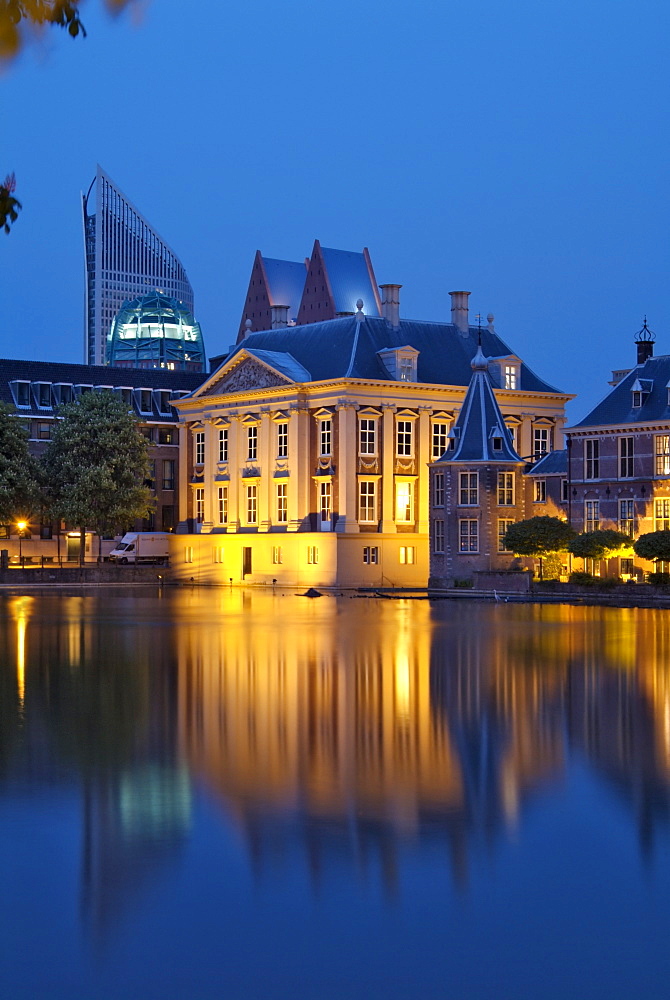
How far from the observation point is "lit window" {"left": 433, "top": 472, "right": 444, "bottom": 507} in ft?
295

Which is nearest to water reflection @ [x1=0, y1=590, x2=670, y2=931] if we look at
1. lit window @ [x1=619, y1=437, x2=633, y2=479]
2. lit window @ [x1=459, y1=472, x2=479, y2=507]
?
lit window @ [x1=619, y1=437, x2=633, y2=479]

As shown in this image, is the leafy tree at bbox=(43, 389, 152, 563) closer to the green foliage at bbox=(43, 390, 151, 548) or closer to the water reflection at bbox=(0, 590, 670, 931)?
the green foliage at bbox=(43, 390, 151, 548)

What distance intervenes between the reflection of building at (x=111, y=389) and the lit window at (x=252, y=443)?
11.1m

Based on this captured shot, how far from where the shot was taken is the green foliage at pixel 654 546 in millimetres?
72188

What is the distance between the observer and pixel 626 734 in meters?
25.5

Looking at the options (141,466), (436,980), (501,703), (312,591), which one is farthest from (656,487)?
(436,980)

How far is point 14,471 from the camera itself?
317ft

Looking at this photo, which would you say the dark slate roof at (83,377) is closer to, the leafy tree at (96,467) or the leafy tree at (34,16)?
the leafy tree at (96,467)

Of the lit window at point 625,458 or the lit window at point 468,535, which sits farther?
the lit window at point 468,535

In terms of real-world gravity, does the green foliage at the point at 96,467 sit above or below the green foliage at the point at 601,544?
above

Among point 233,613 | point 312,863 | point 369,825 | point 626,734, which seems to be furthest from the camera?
point 233,613

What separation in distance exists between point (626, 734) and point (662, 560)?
49.1 meters

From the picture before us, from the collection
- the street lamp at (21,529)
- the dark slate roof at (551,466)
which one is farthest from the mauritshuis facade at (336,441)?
the street lamp at (21,529)

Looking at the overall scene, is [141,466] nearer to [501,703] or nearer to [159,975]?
[501,703]
